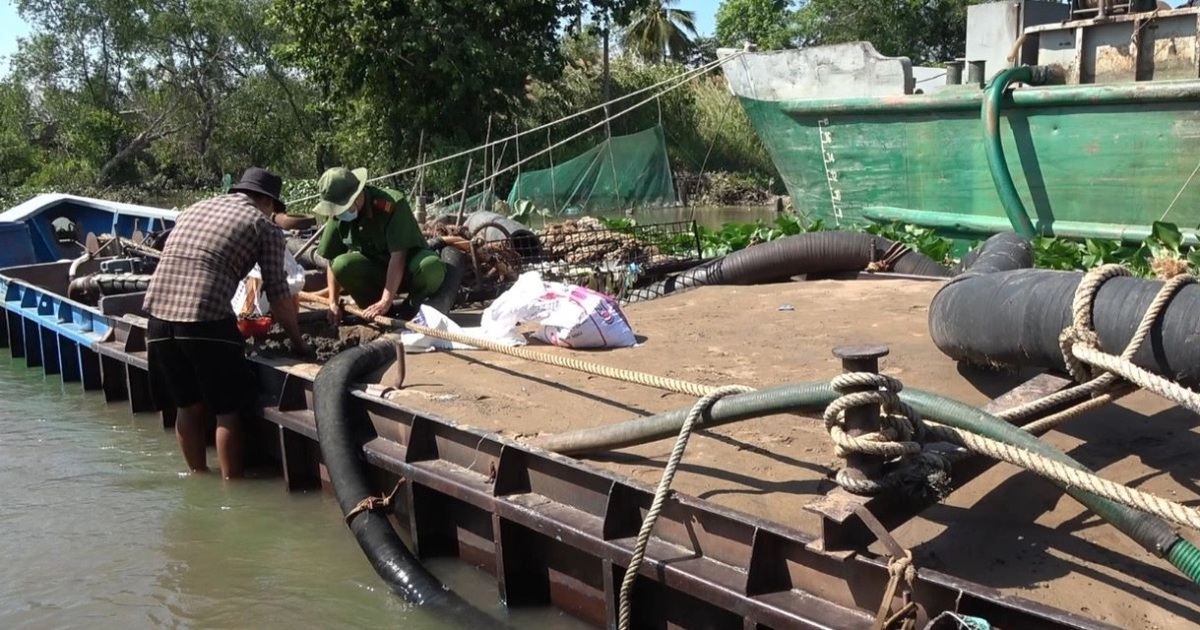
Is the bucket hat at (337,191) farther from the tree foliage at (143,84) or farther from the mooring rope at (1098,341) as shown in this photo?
the tree foliage at (143,84)

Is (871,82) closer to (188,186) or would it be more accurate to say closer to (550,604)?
(550,604)

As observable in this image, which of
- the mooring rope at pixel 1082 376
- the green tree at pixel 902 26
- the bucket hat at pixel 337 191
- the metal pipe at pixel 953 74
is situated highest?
the green tree at pixel 902 26

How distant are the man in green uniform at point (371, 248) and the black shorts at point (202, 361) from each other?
107 cm

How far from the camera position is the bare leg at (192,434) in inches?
238

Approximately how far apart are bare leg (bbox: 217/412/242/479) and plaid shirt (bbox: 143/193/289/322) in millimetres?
660

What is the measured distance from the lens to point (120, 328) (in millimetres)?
7852

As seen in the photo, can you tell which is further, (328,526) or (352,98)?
(352,98)

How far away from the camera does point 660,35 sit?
41719mm

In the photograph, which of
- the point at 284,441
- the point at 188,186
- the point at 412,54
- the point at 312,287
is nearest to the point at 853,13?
the point at 412,54

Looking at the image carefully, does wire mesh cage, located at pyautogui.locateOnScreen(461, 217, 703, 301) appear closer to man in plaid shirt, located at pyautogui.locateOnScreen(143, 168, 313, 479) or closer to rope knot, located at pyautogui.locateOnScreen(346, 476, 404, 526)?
man in plaid shirt, located at pyautogui.locateOnScreen(143, 168, 313, 479)

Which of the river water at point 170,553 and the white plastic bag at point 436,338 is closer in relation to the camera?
the river water at point 170,553

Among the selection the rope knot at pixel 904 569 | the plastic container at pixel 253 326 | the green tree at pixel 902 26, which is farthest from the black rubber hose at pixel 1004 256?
the green tree at pixel 902 26

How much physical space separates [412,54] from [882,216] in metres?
13.8

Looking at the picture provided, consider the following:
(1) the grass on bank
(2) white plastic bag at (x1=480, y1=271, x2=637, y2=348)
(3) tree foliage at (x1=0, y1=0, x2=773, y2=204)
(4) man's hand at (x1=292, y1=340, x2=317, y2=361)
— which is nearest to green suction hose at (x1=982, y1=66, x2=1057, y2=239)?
(1) the grass on bank
